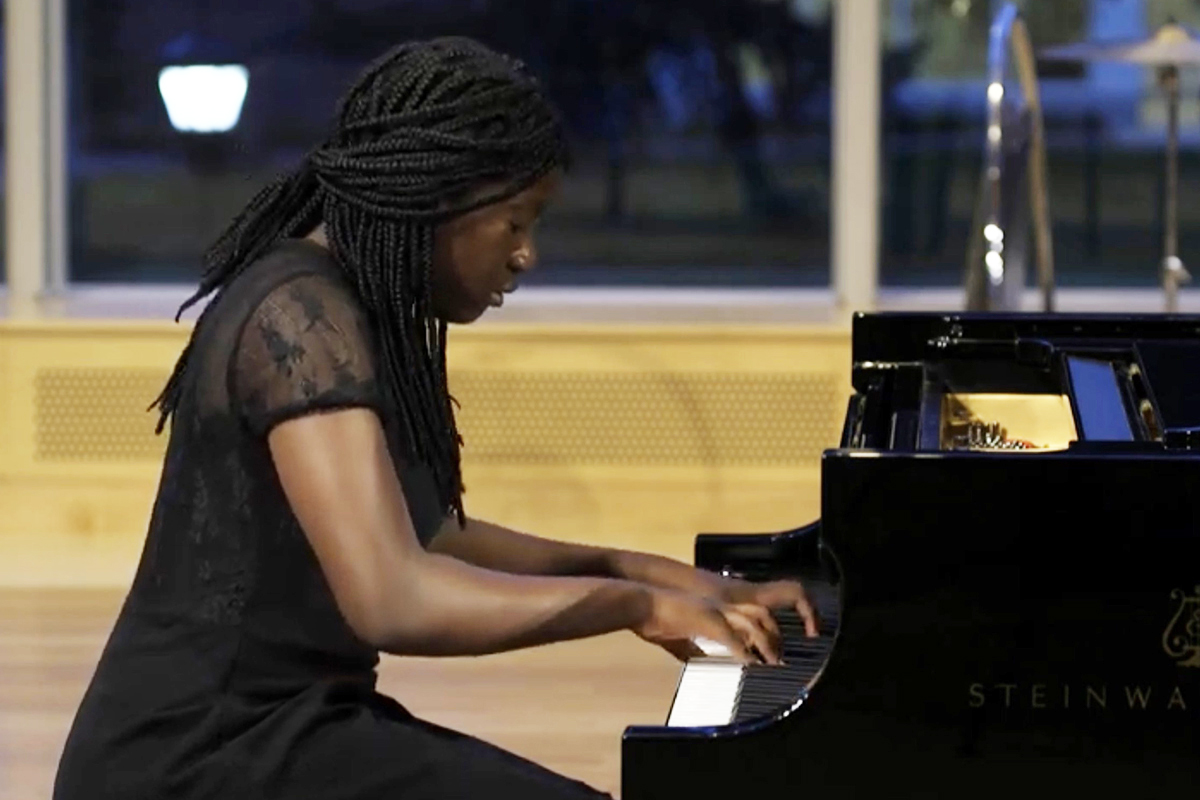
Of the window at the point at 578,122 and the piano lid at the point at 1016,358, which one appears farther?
the window at the point at 578,122

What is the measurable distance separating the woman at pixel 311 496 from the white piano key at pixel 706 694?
70 mm

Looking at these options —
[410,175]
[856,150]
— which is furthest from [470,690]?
[410,175]

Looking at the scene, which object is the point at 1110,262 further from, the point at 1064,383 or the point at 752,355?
the point at 1064,383

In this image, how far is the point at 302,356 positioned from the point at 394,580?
0.20 m

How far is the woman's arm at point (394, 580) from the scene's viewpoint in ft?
5.82

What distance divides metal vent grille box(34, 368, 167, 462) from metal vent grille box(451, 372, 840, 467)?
2.84 ft

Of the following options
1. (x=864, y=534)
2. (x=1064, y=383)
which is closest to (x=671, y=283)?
(x=1064, y=383)

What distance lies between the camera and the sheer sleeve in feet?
5.95

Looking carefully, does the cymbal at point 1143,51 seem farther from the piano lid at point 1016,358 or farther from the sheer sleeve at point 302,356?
the sheer sleeve at point 302,356

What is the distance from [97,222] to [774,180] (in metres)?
2.01

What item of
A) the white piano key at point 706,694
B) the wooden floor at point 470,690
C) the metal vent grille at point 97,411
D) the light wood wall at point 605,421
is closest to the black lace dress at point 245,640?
the white piano key at point 706,694

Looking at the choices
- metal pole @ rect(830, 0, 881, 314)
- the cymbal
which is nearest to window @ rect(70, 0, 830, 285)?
metal pole @ rect(830, 0, 881, 314)

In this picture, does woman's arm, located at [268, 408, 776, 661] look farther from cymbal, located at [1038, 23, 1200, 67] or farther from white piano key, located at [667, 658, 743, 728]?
cymbal, located at [1038, 23, 1200, 67]

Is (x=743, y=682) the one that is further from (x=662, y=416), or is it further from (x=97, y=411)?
(x=97, y=411)
